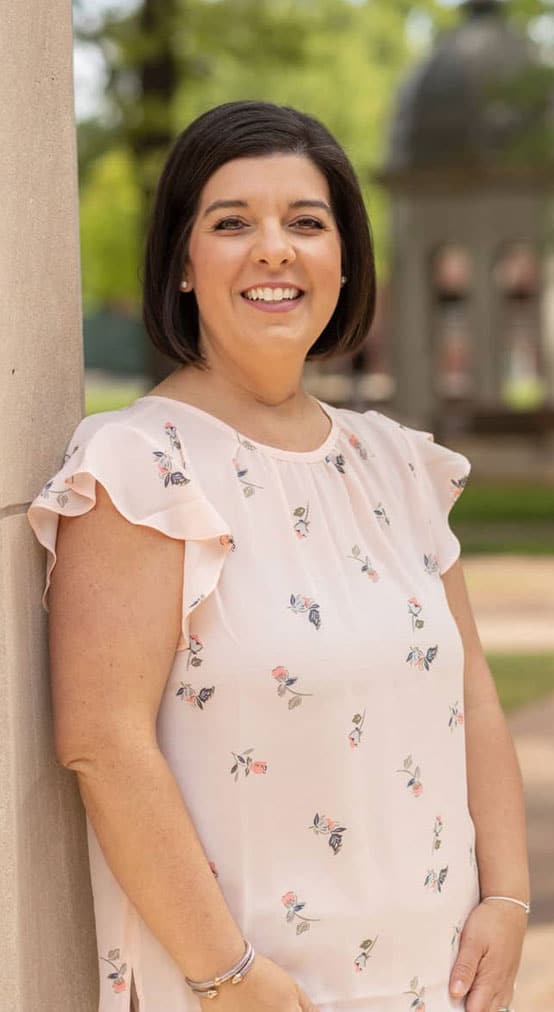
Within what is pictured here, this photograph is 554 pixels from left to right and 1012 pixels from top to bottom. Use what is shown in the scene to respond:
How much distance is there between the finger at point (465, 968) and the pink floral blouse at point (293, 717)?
20 millimetres

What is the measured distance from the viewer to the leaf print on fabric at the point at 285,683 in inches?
87.7

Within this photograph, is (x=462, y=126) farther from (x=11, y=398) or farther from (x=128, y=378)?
(x=128, y=378)

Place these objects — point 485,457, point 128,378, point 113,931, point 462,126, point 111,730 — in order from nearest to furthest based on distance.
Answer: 1. point 111,730
2. point 113,931
3. point 485,457
4. point 462,126
5. point 128,378

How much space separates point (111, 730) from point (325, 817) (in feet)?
1.09

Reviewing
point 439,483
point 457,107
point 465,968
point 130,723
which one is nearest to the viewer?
point 130,723

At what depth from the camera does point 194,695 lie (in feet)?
7.34

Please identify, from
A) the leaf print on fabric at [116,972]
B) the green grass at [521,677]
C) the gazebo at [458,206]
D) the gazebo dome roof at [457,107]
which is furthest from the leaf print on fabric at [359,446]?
the gazebo dome roof at [457,107]

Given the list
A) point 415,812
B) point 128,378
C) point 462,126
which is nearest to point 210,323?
point 415,812

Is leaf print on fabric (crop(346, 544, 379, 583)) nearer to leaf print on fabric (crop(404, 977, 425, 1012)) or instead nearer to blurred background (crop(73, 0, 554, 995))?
leaf print on fabric (crop(404, 977, 425, 1012))

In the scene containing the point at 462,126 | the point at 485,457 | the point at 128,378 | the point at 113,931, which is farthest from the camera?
the point at 128,378

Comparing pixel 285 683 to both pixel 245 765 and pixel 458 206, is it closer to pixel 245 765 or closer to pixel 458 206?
pixel 245 765

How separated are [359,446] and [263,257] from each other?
1.28ft

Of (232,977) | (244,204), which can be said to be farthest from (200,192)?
(232,977)

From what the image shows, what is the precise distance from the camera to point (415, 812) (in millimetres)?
2387
